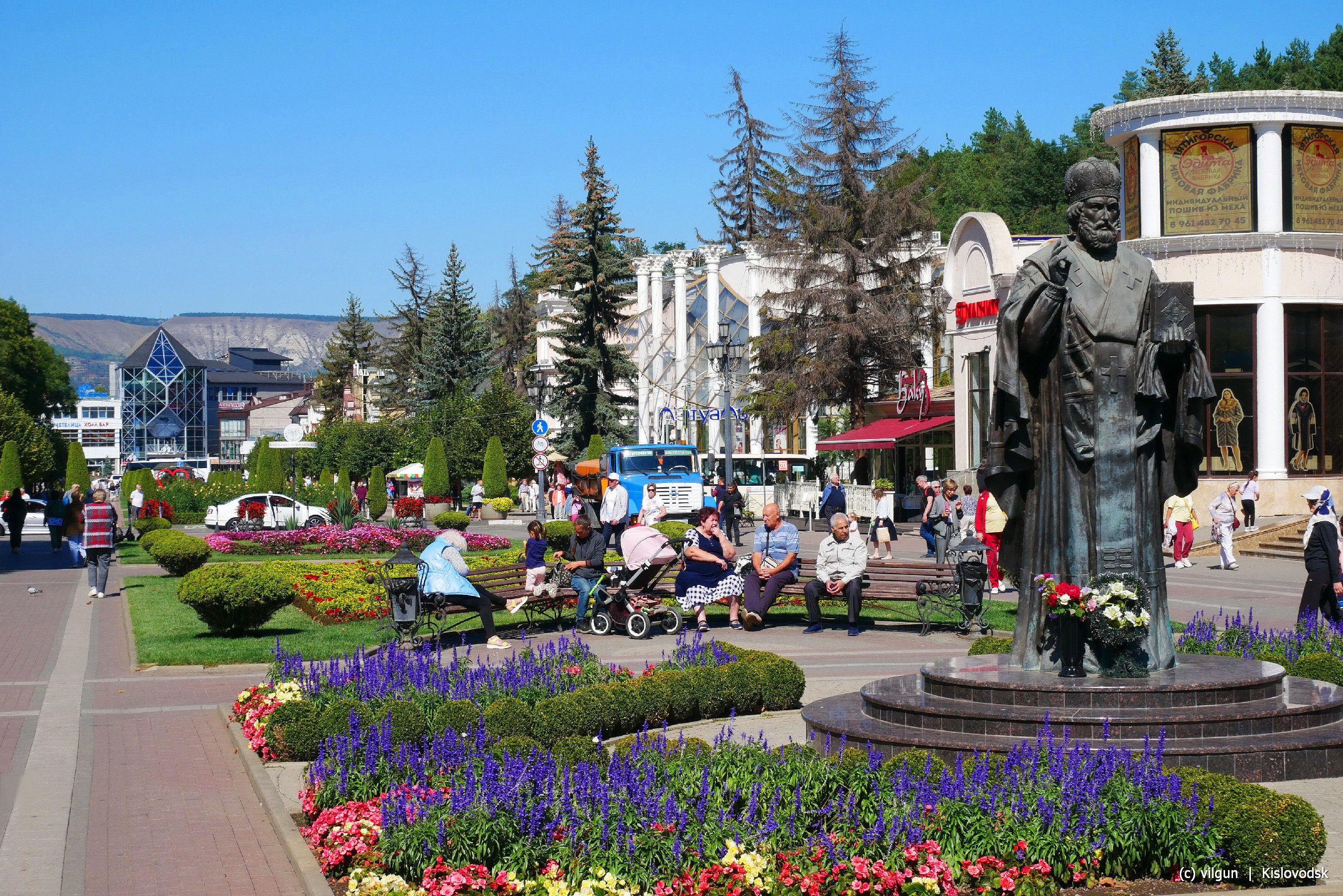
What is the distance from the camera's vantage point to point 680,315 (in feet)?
228

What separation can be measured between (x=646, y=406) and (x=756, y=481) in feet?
58.7

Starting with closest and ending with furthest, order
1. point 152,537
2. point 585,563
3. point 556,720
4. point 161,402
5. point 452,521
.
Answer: point 556,720 → point 585,563 → point 152,537 → point 452,521 → point 161,402

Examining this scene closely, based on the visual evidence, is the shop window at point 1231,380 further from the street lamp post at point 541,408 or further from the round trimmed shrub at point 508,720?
the round trimmed shrub at point 508,720

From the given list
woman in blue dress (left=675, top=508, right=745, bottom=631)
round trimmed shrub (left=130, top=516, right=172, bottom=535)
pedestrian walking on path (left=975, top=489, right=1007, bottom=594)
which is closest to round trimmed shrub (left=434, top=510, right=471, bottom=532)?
round trimmed shrub (left=130, top=516, right=172, bottom=535)

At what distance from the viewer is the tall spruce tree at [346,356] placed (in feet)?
379

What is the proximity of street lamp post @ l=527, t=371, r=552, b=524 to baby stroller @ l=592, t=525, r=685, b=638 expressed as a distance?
26.5 feet

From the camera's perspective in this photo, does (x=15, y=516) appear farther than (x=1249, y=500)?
Yes

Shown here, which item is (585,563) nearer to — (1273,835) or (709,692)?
(709,692)

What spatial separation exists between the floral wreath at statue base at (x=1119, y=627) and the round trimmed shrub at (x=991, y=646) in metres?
2.64

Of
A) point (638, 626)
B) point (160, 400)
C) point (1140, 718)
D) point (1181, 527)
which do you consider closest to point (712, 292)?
point (1181, 527)

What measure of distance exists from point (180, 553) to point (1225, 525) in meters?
19.3

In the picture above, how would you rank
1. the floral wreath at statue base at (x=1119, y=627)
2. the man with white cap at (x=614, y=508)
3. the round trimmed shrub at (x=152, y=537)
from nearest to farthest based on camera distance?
the floral wreath at statue base at (x=1119, y=627) → the round trimmed shrub at (x=152, y=537) → the man with white cap at (x=614, y=508)

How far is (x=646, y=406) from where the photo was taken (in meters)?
71.9

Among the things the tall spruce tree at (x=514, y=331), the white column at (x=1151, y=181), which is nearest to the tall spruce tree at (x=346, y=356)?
the tall spruce tree at (x=514, y=331)
